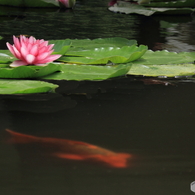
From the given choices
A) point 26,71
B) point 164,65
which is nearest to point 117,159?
point 26,71

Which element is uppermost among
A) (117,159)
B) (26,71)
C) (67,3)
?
(67,3)

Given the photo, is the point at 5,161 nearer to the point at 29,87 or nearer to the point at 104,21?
the point at 29,87

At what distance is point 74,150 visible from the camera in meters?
1.00

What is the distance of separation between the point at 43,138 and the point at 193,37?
1843 mm

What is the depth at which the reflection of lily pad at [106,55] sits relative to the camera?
5.65 feet

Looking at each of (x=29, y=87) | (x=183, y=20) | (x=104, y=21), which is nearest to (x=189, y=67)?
(x=29, y=87)

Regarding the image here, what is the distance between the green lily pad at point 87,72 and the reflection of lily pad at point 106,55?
0.06 metres

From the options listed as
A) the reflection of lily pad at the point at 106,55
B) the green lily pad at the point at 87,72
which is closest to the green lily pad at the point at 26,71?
the green lily pad at the point at 87,72

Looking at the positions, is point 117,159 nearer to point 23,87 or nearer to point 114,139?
point 114,139

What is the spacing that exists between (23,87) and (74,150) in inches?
17.5

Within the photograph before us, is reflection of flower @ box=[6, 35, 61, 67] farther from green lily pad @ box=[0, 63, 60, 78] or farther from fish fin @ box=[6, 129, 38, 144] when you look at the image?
fish fin @ box=[6, 129, 38, 144]

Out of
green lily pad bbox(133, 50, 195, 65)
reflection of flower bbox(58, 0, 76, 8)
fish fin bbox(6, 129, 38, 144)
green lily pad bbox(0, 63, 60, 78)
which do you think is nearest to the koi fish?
fish fin bbox(6, 129, 38, 144)

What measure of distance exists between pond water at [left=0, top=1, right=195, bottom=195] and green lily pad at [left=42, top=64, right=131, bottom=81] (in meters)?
0.03

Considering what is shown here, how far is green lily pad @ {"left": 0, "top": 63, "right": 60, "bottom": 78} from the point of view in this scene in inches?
57.7
